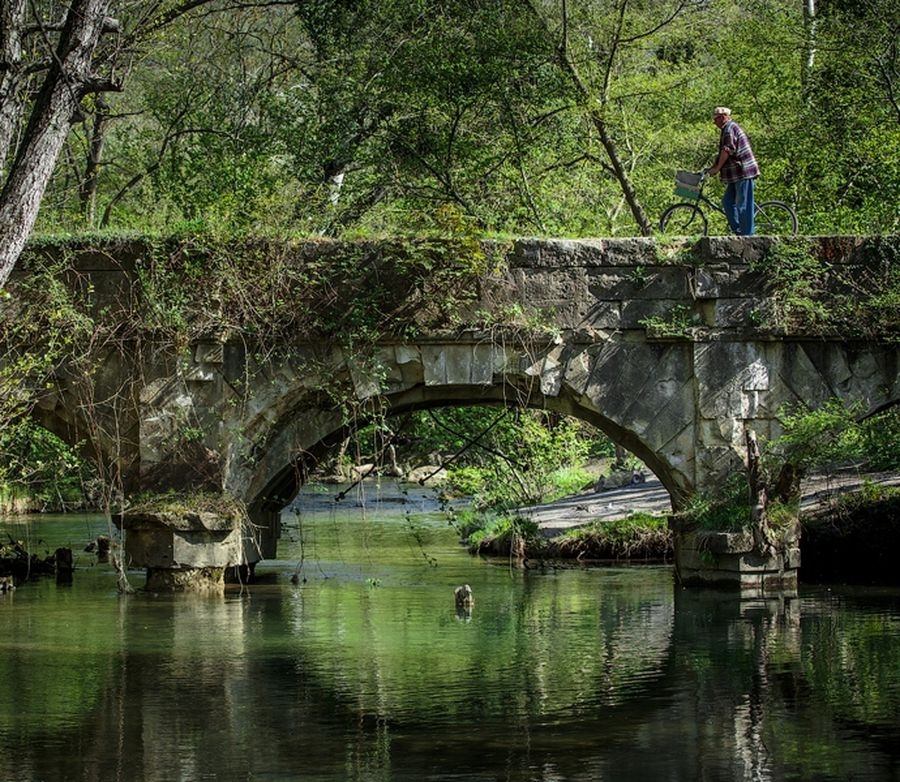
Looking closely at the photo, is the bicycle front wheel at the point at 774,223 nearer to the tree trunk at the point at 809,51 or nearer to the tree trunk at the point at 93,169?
the tree trunk at the point at 809,51

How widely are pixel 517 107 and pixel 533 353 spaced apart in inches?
242

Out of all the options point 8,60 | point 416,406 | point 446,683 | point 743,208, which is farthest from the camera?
point 416,406

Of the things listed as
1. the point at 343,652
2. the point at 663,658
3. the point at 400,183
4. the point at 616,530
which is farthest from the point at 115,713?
the point at 400,183

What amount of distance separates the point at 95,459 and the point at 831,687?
8.26 meters

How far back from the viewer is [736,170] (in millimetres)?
14898

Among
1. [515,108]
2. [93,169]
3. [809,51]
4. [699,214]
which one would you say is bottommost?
[699,214]

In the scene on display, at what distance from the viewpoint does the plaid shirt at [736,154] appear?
1471cm

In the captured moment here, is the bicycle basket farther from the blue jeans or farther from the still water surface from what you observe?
the still water surface

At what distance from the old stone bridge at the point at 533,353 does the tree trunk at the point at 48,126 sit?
5.08 metres

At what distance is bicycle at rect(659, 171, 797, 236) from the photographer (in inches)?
609

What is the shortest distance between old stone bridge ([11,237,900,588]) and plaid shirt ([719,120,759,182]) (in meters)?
0.66

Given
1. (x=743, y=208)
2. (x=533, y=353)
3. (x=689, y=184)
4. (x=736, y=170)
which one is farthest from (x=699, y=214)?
(x=533, y=353)

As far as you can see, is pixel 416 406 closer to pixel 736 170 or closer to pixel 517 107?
pixel 736 170

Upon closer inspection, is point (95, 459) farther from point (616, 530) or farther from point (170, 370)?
point (616, 530)
